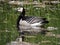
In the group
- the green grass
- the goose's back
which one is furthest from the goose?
the green grass

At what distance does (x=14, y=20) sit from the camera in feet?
29.8

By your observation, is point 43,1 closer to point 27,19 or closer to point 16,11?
point 16,11

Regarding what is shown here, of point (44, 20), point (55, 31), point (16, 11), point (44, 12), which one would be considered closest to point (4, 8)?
point (16, 11)

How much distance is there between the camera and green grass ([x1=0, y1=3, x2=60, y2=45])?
710 centimetres

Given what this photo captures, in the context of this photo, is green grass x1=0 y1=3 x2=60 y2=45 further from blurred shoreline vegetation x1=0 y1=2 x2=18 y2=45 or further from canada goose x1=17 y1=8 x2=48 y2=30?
canada goose x1=17 y1=8 x2=48 y2=30

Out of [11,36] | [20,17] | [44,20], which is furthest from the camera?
[20,17]

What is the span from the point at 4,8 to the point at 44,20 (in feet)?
6.99

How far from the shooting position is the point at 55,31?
7629mm

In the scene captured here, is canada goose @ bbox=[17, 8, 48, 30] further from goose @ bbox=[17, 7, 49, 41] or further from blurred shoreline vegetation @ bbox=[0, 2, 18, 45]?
blurred shoreline vegetation @ bbox=[0, 2, 18, 45]

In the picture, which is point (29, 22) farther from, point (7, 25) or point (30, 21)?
point (7, 25)

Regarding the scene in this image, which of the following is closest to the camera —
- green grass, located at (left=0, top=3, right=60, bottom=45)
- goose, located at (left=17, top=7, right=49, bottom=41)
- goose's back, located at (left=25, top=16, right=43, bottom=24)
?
green grass, located at (left=0, top=3, right=60, bottom=45)

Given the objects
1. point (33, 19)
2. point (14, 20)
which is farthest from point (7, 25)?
point (14, 20)

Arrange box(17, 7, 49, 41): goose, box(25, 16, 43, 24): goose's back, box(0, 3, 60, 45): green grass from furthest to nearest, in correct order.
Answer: box(25, 16, 43, 24): goose's back < box(17, 7, 49, 41): goose < box(0, 3, 60, 45): green grass

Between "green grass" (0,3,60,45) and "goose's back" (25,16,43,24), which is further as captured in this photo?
"goose's back" (25,16,43,24)
